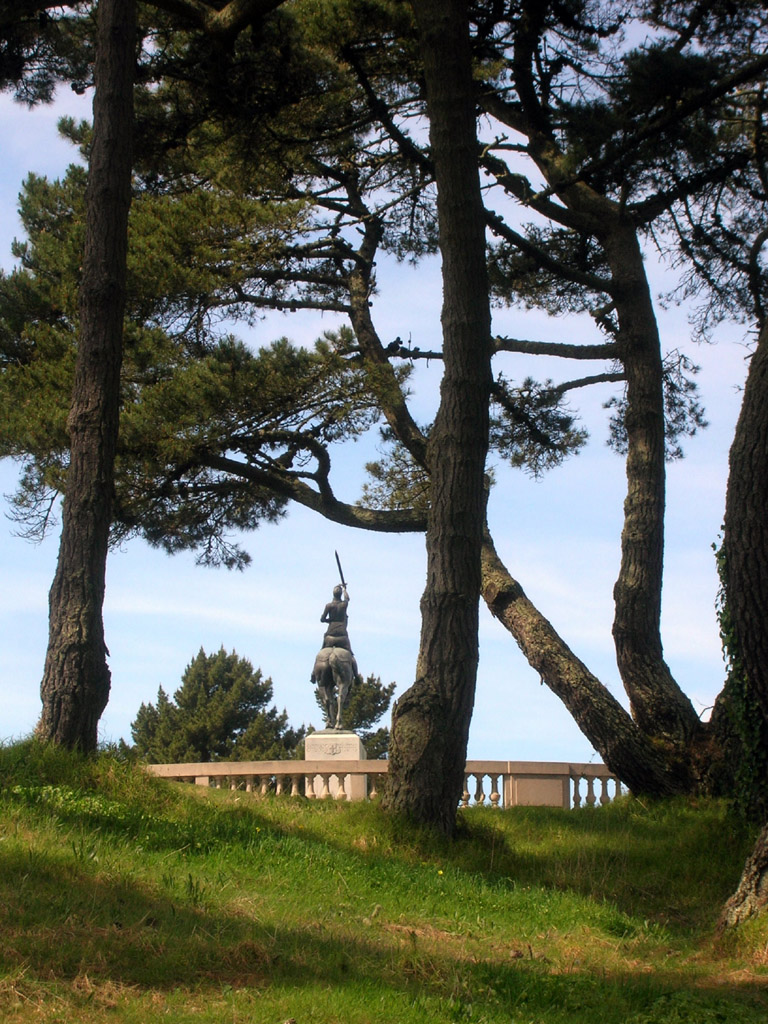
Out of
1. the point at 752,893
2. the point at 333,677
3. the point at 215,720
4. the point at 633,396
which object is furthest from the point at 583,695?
the point at 215,720

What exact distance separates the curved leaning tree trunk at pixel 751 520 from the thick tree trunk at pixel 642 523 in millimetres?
3138

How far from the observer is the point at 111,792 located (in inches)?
299

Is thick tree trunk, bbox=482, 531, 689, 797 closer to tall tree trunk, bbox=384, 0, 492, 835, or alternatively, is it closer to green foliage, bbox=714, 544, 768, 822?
green foliage, bbox=714, 544, 768, 822

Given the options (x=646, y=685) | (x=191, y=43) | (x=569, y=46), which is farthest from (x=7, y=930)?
(x=569, y=46)

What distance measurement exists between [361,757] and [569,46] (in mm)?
9414

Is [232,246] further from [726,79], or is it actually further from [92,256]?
[726,79]

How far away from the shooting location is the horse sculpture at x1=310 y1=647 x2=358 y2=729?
51.0ft

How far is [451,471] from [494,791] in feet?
15.8

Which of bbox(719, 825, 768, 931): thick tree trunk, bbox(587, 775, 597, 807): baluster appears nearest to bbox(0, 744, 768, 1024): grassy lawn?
bbox(719, 825, 768, 931): thick tree trunk

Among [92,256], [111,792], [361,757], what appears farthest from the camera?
[361,757]

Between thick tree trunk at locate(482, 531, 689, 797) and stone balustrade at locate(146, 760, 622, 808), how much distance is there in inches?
63.2

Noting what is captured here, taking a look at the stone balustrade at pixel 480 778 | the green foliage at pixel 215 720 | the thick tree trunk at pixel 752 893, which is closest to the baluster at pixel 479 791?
the stone balustrade at pixel 480 778

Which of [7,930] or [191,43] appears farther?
[191,43]

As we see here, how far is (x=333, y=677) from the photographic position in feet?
51.4
